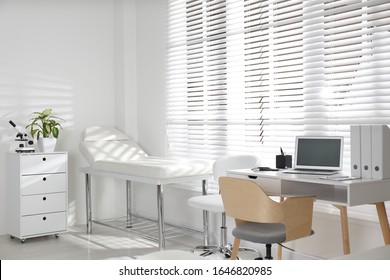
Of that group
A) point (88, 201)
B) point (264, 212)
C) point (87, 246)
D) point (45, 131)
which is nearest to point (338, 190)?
point (264, 212)

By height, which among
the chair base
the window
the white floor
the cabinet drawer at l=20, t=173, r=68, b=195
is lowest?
the white floor

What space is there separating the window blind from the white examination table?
337mm

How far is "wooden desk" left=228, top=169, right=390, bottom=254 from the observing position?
9.15 feet

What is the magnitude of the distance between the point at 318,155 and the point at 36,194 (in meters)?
2.56

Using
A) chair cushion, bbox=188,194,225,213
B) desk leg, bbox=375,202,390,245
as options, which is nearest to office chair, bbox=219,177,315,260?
desk leg, bbox=375,202,390,245

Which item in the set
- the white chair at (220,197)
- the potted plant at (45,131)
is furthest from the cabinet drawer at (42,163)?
the white chair at (220,197)

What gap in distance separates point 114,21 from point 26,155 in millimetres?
1857

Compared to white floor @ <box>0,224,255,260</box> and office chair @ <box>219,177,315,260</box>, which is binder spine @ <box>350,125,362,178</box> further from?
white floor @ <box>0,224,255,260</box>

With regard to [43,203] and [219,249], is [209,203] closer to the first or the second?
[219,249]

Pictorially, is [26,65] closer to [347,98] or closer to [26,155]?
[26,155]

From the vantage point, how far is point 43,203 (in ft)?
15.2

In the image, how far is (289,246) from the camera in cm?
383

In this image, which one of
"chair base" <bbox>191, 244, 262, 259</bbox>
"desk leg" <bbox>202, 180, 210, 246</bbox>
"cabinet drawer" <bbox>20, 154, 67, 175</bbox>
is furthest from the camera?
"cabinet drawer" <bbox>20, 154, 67, 175</bbox>
